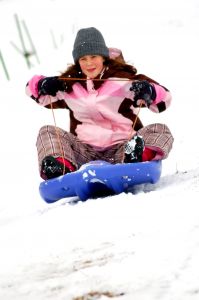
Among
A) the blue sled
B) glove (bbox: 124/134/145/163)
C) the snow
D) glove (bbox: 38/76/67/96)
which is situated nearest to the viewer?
the snow

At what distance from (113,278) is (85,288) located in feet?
0.28

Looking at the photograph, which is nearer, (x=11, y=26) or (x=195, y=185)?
(x=195, y=185)

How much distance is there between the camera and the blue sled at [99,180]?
2523 millimetres

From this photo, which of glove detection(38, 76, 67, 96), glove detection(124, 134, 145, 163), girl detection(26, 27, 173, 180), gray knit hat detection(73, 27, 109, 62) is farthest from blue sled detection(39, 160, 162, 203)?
gray knit hat detection(73, 27, 109, 62)

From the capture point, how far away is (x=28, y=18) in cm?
1819

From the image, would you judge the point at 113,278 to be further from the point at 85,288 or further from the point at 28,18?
the point at 28,18

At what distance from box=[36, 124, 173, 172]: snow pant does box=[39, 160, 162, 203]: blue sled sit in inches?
7.2

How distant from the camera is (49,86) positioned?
3.09m

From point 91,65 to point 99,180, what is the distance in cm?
96

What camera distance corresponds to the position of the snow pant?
2848mm

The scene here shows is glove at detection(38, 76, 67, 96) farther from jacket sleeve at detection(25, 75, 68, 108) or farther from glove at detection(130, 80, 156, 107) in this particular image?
glove at detection(130, 80, 156, 107)

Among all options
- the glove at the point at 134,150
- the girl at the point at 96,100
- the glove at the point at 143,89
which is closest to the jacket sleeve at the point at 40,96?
the girl at the point at 96,100

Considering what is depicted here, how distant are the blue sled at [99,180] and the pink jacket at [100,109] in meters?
0.52

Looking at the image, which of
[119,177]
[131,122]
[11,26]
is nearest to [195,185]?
[119,177]
